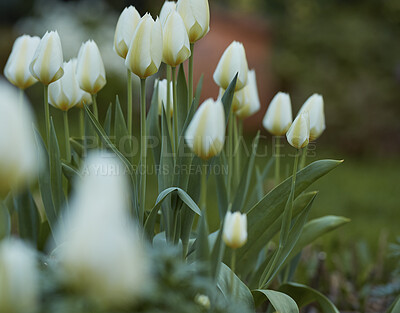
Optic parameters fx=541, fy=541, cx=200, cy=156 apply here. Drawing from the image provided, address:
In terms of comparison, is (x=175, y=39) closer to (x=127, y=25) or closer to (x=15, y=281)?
(x=127, y=25)

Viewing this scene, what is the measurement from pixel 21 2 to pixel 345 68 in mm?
5311

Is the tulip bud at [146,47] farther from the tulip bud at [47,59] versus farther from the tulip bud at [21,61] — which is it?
the tulip bud at [21,61]

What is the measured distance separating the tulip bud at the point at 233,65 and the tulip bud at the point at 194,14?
9cm

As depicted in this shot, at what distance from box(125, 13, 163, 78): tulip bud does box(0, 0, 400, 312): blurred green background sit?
257 centimetres

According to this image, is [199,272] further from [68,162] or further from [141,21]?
[68,162]

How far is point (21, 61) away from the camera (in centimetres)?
142

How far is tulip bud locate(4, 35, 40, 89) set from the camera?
142 centimetres

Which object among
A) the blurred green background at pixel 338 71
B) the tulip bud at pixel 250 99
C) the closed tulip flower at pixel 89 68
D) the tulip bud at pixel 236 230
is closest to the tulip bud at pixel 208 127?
the tulip bud at pixel 236 230

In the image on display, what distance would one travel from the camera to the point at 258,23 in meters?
6.63

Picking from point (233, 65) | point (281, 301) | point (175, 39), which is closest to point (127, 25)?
point (175, 39)

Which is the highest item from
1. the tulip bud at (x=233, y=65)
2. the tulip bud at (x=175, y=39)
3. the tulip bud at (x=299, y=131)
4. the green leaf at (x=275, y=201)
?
the tulip bud at (x=175, y=39)

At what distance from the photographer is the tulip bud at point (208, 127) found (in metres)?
0.88

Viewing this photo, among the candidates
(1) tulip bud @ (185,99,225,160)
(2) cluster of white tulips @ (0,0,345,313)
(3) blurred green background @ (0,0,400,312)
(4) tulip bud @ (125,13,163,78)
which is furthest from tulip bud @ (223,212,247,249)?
(3) blurred green background @ (0,0,400,312)

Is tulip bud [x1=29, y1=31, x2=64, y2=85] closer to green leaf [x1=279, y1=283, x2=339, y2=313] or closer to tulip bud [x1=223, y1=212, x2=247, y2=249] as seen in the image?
tulip bud [x1=223, y1=212, x2=247, y2=249]
